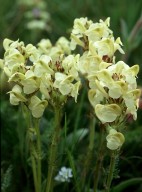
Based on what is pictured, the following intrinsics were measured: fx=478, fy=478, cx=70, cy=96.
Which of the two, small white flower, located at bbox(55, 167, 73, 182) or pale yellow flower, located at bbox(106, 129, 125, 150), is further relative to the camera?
small white flower, located at bbox(55, 167, 73, 182)

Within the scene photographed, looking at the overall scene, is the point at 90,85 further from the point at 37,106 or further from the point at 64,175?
the point at 64,175

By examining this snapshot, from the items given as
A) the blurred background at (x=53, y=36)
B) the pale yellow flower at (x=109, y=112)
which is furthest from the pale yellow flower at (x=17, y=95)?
the blurred background at (x=53, y=36)

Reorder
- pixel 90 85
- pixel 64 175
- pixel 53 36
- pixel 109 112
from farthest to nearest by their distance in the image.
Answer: pixel 53 36, pixel 64 175, pixel 90 85, pixel 109 112

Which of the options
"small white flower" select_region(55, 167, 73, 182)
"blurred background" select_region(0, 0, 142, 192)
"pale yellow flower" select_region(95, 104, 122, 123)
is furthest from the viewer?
"blurred background" select_region(0, 0, 142, 192)

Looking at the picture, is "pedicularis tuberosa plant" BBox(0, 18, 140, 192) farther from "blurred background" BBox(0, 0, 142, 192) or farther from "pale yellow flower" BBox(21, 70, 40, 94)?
"blurred background" BBox(0, 0, 142, 192)

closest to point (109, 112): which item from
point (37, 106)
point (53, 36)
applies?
point (37, 106)

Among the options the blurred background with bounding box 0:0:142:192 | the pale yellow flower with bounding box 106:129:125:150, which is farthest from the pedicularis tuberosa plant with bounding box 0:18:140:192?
the blurred background with bounding box 0:0:142:192

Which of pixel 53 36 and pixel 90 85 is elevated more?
pixel 53 36

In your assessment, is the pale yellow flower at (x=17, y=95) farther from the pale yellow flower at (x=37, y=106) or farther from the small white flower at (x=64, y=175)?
the small white flower at (x=64, y=175)

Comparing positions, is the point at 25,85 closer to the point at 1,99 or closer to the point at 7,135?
the point at 7,135
